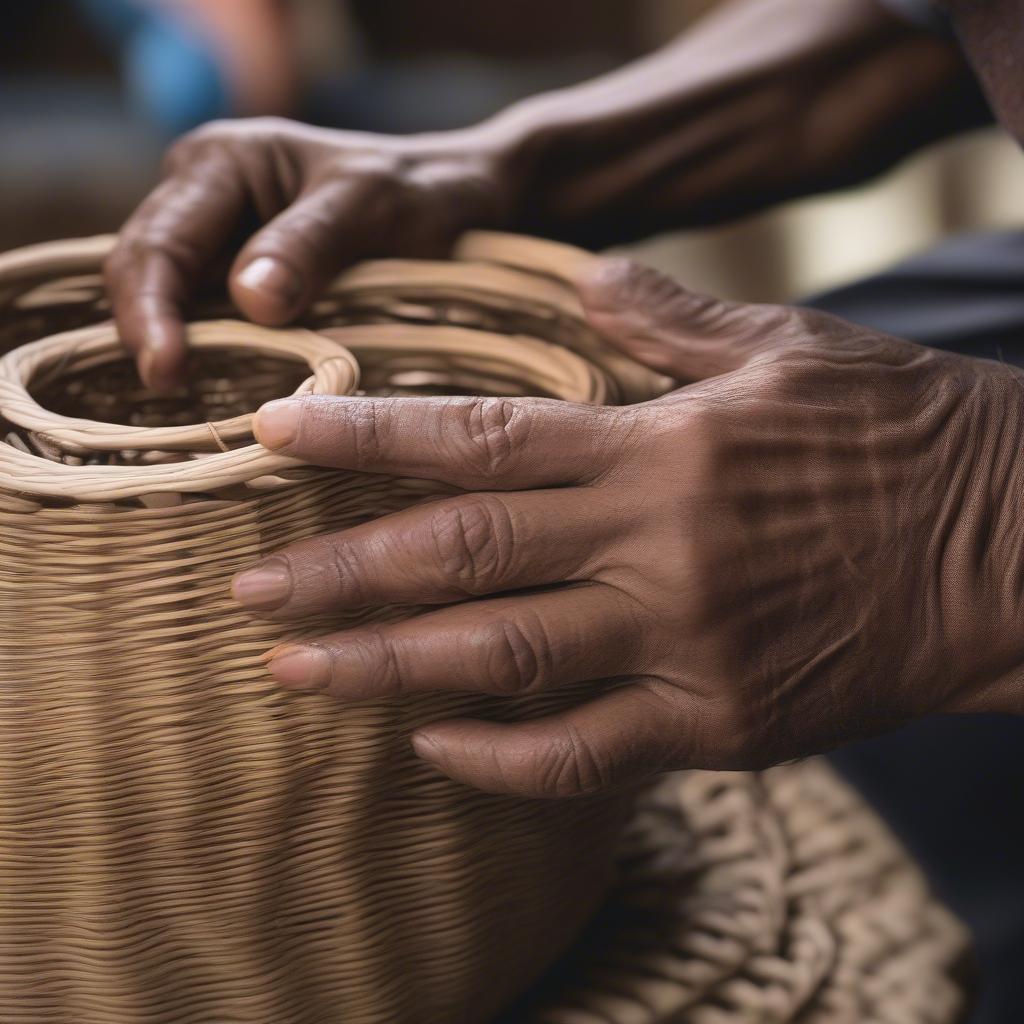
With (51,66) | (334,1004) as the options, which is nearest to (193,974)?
(334,1004)

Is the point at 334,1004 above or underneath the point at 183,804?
underneath

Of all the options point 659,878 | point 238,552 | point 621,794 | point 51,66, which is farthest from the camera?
point 51,66

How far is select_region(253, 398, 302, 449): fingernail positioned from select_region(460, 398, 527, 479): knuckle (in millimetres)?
64

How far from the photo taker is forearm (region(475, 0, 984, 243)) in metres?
0.95

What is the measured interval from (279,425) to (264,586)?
60mm

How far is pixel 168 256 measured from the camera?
708 millimetres

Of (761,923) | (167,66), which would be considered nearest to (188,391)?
(761,923)

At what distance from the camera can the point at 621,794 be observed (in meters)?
0.67

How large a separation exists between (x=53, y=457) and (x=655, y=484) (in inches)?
12.8

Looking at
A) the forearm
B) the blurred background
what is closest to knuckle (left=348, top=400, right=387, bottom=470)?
the forearm

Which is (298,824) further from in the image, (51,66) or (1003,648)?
(51,66)

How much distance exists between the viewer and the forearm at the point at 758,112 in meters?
0.95

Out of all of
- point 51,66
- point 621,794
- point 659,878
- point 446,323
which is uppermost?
point 51,66

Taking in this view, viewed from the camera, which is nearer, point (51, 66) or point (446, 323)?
point (446, 323)
